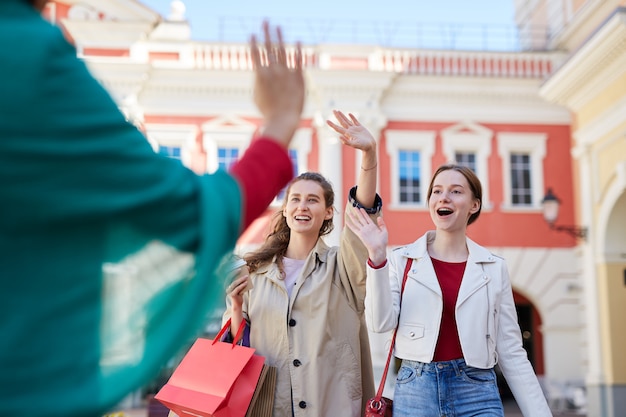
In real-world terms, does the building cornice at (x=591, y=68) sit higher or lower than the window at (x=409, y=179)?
higher

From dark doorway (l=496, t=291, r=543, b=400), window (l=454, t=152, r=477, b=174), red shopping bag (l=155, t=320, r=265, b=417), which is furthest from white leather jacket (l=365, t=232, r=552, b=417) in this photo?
dark doorway (l=496, t=291, r=543, b=400)

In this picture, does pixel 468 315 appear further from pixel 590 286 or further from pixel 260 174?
pixel 590 286

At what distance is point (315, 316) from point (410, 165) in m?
16.6

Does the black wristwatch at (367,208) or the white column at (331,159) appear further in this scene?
the white column at (331,159)

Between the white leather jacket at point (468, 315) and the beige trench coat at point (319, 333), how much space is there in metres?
0.19

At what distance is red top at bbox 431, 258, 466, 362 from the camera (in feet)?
13.3

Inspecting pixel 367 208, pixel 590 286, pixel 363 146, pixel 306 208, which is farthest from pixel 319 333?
pixel 590 286

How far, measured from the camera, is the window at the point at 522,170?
66.9 ft

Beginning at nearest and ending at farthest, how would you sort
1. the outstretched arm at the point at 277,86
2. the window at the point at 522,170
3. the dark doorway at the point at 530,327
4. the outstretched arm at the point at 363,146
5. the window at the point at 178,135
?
the outstretched arm at the point at 277,86 < the outstretched arm at the point at 363,146 < the window at the point at 178,135 < the window at the point at 522,170 < the dark doorway at the point at 530,327

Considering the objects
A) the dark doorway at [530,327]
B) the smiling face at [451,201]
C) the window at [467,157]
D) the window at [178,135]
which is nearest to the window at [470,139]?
the window at [467,157]

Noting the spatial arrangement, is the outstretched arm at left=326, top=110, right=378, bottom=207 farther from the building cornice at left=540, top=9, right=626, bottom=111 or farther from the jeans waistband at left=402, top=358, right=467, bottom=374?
the building cornice at left=540, top=9, right=626, bottom=111

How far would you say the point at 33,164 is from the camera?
122cm

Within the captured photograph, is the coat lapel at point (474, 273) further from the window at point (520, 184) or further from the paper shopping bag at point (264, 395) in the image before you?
the window at point (520, 184)

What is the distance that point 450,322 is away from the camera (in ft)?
13.6
